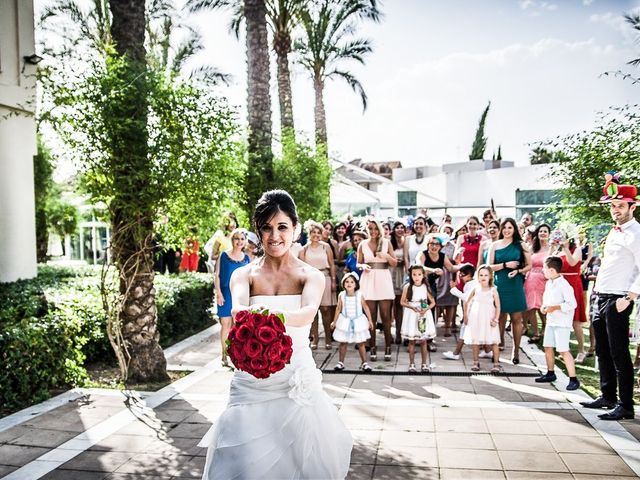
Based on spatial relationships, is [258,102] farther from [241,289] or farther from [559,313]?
[241,289]

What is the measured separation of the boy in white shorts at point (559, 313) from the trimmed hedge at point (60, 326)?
18.8 ft

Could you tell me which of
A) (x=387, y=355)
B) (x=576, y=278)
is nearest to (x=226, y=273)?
(x=387, y=355)

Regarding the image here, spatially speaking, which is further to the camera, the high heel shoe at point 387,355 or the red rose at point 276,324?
the high heel shoe at point 387,355

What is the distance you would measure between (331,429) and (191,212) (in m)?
4.46

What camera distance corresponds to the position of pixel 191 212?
7211mm

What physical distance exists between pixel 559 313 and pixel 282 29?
16602mm

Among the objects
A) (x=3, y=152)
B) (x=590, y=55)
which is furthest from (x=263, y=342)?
(x=590, y=55)

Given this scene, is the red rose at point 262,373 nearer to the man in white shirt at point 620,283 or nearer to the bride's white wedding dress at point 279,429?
the bride's white wedding dress at point 279,429

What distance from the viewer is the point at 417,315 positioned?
8195 mm

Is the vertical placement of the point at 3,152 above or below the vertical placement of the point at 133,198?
above

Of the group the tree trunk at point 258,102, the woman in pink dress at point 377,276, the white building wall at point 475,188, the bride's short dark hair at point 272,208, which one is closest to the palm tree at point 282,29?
the tree trunk at point 258,102

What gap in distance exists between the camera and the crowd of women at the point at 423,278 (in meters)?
8.22

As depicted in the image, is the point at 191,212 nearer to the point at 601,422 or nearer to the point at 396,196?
the point at 601,422

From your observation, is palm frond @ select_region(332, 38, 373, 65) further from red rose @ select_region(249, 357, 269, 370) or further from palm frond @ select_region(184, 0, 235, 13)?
red rose @ select_region(249, 357, 269, 370)
